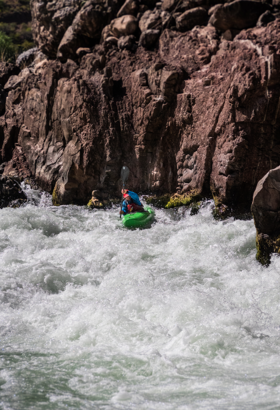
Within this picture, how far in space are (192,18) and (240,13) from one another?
1.41 m

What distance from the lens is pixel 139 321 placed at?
13.7 ft

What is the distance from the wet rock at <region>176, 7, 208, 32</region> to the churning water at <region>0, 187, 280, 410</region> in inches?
217

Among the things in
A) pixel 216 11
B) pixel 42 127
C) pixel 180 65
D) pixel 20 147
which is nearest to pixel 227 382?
pixel 180 65

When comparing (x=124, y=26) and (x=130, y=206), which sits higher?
(x=124, y=26)

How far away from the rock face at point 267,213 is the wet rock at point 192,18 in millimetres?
6275

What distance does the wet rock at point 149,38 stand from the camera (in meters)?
10.3

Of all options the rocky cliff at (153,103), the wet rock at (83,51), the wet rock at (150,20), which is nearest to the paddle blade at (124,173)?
the rocky cliff at (153,103)

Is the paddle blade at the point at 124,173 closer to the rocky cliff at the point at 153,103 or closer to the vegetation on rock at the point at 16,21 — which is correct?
the rocky cliff at the point at 153,103

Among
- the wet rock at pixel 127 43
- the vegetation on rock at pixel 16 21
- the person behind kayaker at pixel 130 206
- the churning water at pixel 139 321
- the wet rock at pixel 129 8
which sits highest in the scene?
the vegetation on rock at pixel 16 21

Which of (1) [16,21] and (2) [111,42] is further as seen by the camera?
(1) [16,21]

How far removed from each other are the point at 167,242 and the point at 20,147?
265 inches

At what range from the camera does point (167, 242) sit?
7293mm

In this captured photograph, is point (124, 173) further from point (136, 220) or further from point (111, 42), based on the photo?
point (111, 42)

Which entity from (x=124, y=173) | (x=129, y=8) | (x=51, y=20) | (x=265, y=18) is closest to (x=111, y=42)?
(x=129, y=8)
